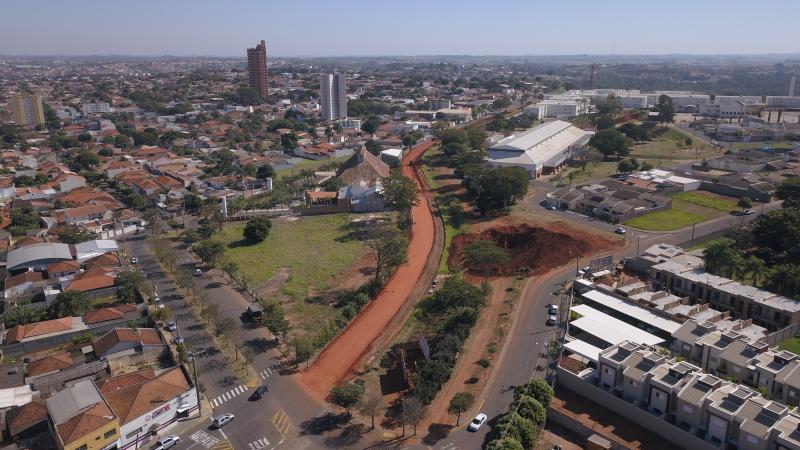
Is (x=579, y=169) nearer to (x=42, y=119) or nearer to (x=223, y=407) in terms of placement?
(x=223, y=407)

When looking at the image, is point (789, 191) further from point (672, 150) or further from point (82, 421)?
point (82, 421)

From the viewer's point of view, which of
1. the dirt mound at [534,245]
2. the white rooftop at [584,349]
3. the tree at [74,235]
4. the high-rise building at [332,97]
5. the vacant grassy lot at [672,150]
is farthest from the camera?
the high-rise building at [332,97]

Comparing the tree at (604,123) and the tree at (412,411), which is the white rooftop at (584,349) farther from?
the tree at (604,123)

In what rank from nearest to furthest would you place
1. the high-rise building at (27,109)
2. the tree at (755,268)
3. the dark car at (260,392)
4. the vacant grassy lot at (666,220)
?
the dark car at (260,392), the tree at (755,268), the vacant grassy lot at (666,220), the high-rise building at (27,109)

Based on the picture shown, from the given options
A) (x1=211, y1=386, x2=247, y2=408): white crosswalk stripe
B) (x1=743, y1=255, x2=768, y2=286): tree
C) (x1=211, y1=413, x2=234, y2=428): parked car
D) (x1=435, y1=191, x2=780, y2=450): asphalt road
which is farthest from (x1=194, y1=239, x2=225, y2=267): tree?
(x1=743, y1=255, x2=768, y2=286): tree

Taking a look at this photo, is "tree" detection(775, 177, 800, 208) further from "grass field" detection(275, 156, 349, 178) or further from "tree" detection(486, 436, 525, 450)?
"grass field" detection(275, 156, 349, 178)

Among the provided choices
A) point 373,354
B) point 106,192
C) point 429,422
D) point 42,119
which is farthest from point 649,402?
point 42,119

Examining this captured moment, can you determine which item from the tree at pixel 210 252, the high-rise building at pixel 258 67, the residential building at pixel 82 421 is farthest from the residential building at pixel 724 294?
the high-rise building at pixel 258 67
